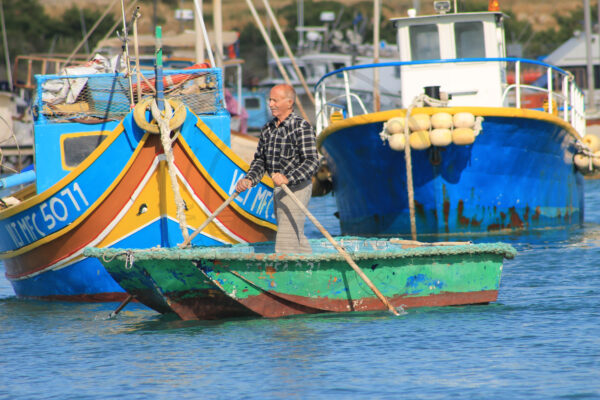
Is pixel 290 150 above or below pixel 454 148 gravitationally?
A: above

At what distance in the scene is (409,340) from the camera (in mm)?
7566

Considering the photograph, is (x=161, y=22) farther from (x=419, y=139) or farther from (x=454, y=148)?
(x=419, y=139)

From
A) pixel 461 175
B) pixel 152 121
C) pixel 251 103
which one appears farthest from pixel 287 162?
pixel 251 103

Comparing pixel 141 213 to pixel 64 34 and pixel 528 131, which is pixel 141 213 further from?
pixel 64 34

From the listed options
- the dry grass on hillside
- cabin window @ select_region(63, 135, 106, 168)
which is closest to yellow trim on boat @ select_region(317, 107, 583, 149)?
cabin window @ select_region(63, 135, 106, 168)

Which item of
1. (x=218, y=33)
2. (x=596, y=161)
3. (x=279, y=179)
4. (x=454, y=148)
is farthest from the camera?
(x=218, y=33)

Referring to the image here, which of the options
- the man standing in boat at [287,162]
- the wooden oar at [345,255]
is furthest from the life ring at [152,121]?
the wooden oar at [345,255]

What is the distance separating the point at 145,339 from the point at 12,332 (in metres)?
1.66

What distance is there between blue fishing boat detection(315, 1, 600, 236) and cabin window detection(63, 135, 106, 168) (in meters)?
4.35

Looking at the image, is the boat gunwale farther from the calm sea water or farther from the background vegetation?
the background vegetation

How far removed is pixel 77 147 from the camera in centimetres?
1111

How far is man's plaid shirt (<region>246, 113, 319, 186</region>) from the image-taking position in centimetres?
813

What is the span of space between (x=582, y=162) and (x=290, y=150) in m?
9.85

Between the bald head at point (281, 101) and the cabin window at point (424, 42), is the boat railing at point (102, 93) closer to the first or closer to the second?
the bald head at point (281, 101)
